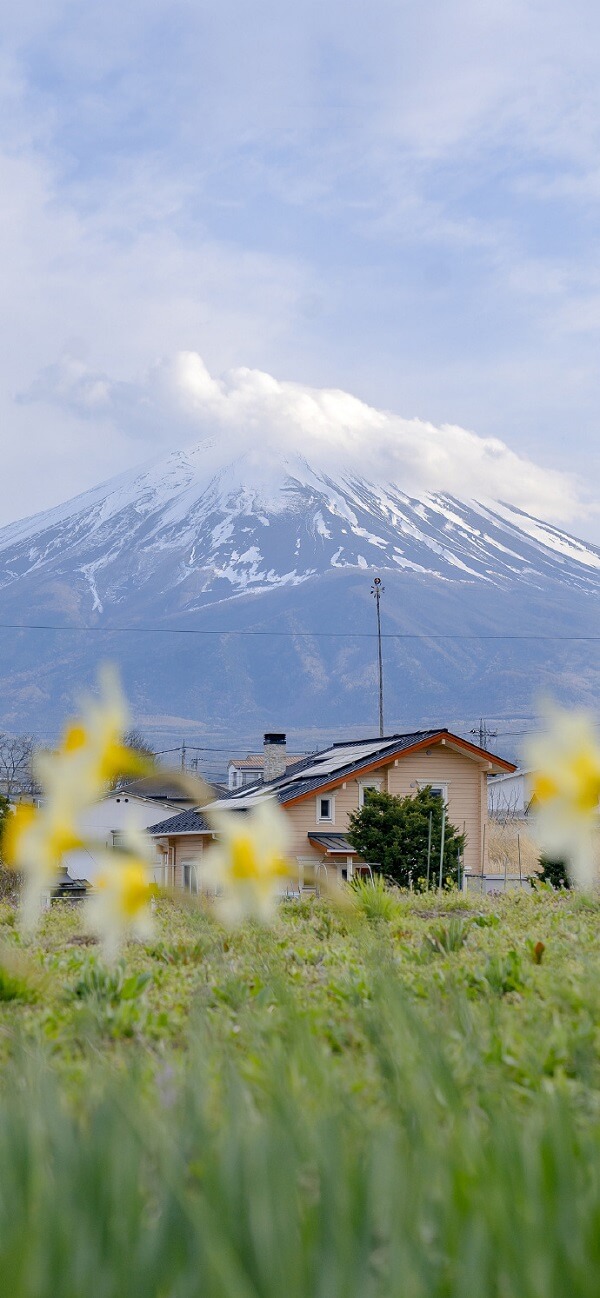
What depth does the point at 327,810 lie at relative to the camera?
36656 millimetres

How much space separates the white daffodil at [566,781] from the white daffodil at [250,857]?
0.46 m

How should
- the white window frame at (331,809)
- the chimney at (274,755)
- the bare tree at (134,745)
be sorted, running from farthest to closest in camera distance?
the chimney at (274,755)
the white window frame at (331,809)
the bare tree at (134,745)

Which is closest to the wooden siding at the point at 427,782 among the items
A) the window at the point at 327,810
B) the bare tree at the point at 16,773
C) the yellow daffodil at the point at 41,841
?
the window at the point at 327,810

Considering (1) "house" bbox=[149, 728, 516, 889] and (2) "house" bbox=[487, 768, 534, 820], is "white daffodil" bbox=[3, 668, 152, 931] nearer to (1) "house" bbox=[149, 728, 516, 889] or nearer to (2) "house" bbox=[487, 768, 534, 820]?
(2) "house" bbox=[487, 768, 534, 820]

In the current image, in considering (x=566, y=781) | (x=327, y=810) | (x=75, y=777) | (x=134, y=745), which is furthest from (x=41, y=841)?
(x=327, y=810)

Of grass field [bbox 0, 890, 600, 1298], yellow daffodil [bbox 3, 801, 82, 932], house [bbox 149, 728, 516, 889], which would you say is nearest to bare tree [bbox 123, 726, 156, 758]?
yellow daffodil [bbox 3, 801, 82, 932]

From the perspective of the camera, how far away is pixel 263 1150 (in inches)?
60.4

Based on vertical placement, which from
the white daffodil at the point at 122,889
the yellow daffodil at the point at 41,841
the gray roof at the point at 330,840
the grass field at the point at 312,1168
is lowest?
the gray roof at the point at 330,840

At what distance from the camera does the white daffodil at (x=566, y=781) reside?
5.50 ft

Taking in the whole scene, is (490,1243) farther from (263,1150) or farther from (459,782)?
(459,782)

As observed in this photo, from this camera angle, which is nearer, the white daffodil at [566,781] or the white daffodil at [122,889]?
the white daffodil at [566,781]

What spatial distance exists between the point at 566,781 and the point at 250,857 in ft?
1.74

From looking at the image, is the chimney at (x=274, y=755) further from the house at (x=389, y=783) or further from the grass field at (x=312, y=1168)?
the grass field at (x=312, y=1168)

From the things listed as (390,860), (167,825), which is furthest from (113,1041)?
(167,825)
